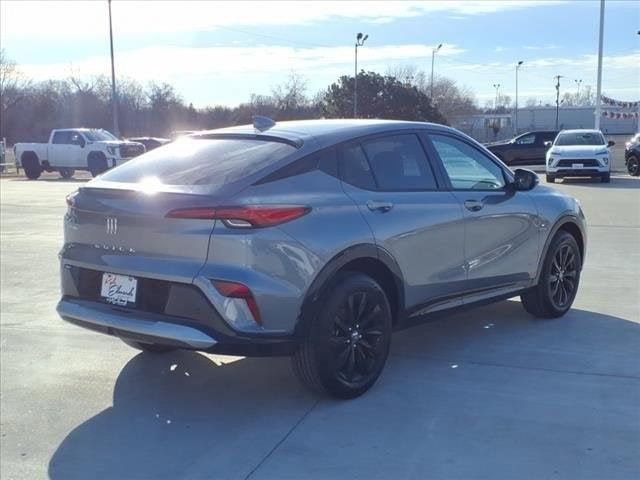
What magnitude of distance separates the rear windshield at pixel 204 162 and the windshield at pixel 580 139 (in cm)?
1889

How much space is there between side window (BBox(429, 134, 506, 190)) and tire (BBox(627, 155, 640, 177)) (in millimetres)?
19828

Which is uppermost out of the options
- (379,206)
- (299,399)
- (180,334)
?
(379,206)

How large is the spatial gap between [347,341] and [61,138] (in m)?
Answer: 27.8

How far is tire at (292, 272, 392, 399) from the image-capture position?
431 cm

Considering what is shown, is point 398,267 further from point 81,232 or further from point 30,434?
point 30,434

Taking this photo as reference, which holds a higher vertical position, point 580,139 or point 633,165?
point 580,139

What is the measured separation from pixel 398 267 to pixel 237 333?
50.7 inches

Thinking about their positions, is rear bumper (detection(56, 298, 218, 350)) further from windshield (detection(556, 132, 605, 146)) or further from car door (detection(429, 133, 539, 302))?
windshield (detection(556, 132, 605, 146))

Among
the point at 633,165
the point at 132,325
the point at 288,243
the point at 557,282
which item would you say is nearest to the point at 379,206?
the point at 288,243

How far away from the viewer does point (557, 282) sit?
21.0 ft

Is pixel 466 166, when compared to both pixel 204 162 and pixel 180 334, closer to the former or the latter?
pixel 204 162

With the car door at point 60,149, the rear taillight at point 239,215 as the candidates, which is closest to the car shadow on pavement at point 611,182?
the rear taillight at point 239,215

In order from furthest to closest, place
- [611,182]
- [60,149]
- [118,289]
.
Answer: [60,149] → [611,182] → [118,289]

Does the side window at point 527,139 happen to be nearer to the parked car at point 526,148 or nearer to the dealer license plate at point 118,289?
the parked car at point 526,148
